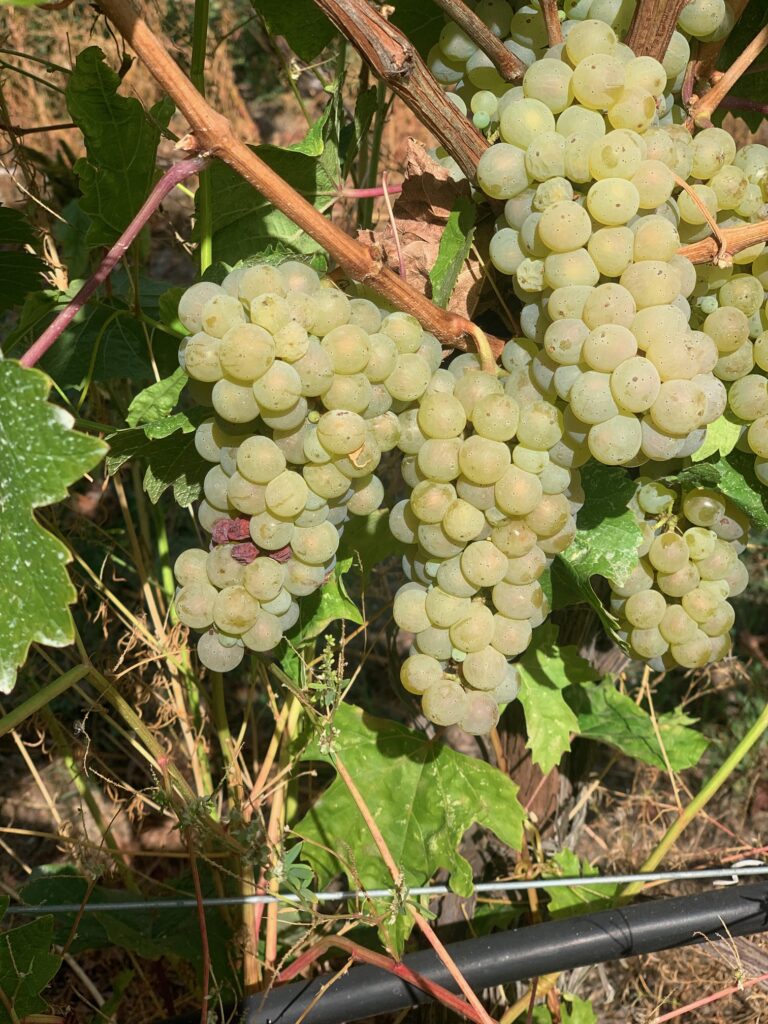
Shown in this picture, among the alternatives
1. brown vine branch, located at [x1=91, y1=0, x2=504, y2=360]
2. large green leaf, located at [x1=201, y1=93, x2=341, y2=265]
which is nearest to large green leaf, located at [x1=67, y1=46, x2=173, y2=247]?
large green leaf, located at [x1=201, y1=93, x2=341, y2=265]

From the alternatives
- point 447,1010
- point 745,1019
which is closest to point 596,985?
point 745,1019

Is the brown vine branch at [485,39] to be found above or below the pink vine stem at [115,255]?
above

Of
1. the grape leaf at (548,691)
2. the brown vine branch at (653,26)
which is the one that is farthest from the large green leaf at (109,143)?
the grape leaf at (548,691)

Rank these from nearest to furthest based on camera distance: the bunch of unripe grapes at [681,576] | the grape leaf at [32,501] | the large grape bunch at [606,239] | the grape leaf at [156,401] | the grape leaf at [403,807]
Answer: the grape leaf at [32,501] < the large grape bunch at [606,239] < the grape leaf at [156,401] < the bunch of unripe grapes at [681,576] < the grape leaf at [403,807]

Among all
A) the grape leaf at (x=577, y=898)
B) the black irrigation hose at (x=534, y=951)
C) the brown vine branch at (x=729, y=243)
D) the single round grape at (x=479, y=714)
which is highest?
the brown vine branch at (x=729, y=243)

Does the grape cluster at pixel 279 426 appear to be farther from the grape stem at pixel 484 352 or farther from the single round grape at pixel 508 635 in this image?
the single round grape at pixel 508 635

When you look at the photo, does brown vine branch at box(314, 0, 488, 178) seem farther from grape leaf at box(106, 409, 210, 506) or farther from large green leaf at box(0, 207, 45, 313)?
large green leaf at box(0, 207, 45, 313)

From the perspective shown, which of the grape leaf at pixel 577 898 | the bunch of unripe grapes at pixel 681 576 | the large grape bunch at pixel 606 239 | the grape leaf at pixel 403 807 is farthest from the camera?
the grape leaf at pixel 577 898
